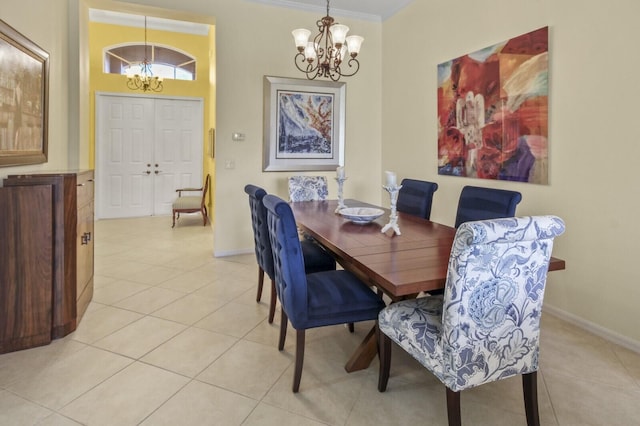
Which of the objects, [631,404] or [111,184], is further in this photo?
[111,184]

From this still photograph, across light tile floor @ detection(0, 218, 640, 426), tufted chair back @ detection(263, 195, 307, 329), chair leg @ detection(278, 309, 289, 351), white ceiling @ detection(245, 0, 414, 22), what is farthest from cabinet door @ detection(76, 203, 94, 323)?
white ceiling @ detection(245, 0, 414, 22)

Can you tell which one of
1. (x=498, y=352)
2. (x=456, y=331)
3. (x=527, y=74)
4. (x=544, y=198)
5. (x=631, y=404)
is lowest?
(x=631, y=404)

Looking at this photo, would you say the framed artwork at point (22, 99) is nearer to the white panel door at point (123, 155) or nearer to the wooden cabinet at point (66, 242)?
the wooden cabinet at point (66, 242)

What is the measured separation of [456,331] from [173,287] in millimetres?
2741

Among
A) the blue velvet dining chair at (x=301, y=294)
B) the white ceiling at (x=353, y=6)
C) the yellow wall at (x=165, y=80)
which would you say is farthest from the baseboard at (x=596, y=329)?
the yellow wall at (x=165, y=80)

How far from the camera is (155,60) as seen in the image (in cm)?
678

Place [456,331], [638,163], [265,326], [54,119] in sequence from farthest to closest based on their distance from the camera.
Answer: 1. [54,119]
2. [265,326]
3. [638,163]
4. [456,331]

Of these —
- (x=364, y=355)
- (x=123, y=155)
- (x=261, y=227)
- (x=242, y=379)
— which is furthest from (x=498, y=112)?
(x=123, y=155)

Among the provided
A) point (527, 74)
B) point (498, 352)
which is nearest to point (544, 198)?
point (527, 74)

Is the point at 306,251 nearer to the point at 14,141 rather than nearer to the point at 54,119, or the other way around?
the point at 14,141

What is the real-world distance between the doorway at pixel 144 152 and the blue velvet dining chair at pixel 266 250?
188 inches

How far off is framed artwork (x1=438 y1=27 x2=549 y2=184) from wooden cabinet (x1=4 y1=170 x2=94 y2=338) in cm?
326

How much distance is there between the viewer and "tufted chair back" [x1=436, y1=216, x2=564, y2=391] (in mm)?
Result: 1317

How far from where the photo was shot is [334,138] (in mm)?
4887
